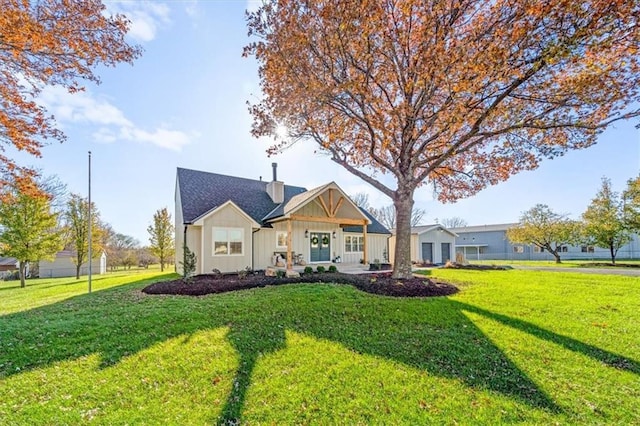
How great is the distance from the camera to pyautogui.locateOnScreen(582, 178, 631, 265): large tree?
2217 centimetres

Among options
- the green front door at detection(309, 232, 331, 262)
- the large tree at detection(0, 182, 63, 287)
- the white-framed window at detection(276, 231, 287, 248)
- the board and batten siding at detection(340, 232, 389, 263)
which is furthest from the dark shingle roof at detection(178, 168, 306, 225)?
the large tree at detection(0, 182, 63, 287)

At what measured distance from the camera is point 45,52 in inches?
279

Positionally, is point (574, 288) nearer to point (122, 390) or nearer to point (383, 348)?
point (383, 348)

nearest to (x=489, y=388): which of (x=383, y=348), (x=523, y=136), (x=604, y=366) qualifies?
(x=383, y=348)

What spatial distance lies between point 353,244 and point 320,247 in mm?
2800

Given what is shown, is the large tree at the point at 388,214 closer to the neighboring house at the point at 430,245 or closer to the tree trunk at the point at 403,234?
the neighboring house at the point at 430,245

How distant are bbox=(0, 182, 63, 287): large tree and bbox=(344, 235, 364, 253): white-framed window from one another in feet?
59.5

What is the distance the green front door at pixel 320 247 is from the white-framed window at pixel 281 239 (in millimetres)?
1611

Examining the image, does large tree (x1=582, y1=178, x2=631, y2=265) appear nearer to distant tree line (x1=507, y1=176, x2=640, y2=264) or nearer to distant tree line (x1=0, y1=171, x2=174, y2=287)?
distant tree line (x1=507, y1=176, x2=640, y2=264)

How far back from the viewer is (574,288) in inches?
398

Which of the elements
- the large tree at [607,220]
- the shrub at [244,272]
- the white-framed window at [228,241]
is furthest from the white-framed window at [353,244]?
the large tree at [607,220]

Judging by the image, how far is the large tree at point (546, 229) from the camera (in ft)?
83.9

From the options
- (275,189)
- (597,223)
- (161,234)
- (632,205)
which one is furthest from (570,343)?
(161,234)

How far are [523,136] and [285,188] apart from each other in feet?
48.4
